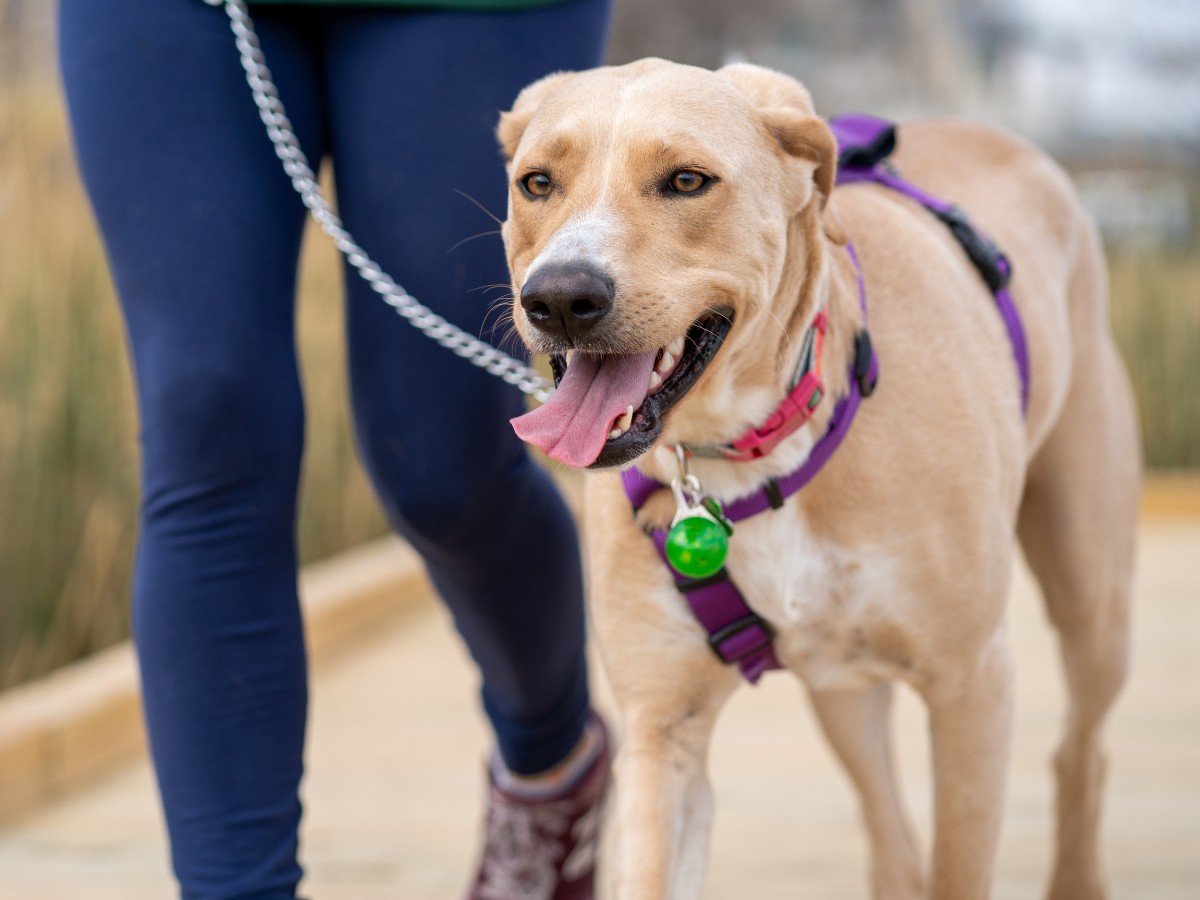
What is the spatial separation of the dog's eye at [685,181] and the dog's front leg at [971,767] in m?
0.83

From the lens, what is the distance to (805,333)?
221 centimetres

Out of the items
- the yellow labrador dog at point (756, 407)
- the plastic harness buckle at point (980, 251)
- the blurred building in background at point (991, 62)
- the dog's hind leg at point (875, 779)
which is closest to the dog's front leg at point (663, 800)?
the yellow labrador dog at point (756, 407)

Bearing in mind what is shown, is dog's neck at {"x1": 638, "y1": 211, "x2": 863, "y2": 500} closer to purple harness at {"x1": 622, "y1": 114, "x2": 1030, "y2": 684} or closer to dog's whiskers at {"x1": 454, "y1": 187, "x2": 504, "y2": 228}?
purple harness at {"x1": 622, "y1": 114, "x2": 1030, "y2": 684}

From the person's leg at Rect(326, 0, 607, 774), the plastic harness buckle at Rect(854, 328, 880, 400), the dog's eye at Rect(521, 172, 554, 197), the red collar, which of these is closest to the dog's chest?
the red collar

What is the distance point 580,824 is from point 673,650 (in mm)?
785

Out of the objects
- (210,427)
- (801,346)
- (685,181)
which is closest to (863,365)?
(801,346)

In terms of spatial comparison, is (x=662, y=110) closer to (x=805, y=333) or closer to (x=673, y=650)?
(x=805, y=333)

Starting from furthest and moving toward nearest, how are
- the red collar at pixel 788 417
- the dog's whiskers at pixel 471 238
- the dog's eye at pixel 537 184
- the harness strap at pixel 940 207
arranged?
the harness strap at pixel 940 207 → the dog's whiskers at pixel 471 238 → the red collar at pixel 788 417 → the dog's eye at pixel 537 184

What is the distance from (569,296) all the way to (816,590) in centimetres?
62

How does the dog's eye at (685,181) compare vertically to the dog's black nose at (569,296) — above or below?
above

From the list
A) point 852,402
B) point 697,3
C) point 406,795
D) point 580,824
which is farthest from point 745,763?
point 697,3

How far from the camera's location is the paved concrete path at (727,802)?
10.3ft

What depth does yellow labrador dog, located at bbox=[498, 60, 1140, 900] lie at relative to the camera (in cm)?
196

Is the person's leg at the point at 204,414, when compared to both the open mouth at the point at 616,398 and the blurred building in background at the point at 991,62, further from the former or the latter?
the blurred building in background at the point at 991,62
